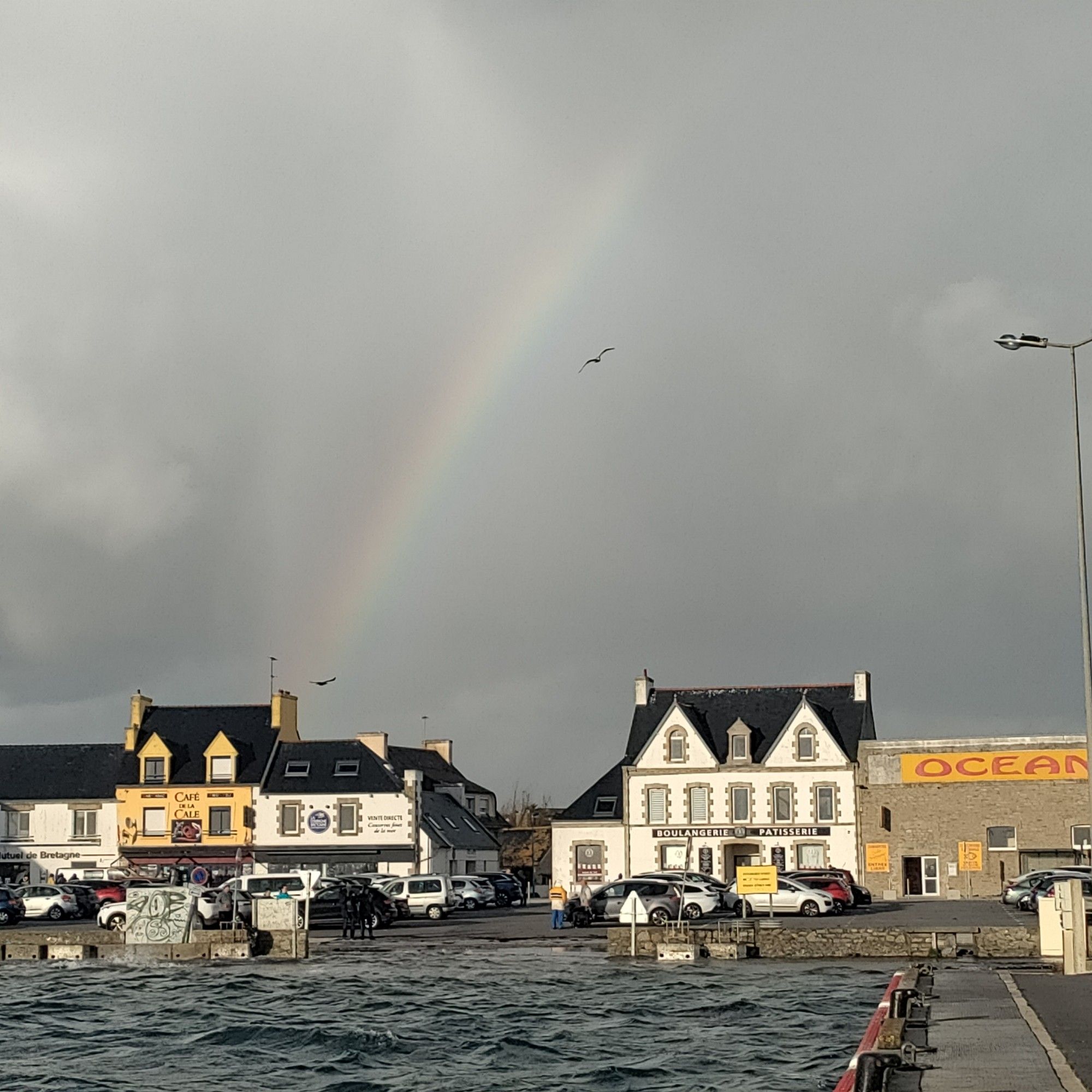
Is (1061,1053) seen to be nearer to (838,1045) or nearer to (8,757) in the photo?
(838,1045)

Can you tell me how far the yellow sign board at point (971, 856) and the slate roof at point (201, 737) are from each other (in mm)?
38780

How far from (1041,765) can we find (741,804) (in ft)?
51.8

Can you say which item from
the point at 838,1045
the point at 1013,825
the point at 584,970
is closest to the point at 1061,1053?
the point at 838,1045

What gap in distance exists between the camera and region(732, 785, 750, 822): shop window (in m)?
86.3

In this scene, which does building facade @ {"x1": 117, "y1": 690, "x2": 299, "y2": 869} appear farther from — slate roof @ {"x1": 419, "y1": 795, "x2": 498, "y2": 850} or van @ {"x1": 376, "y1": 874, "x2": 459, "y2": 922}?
van @ {"x1": 376, "y1": 874, "x2": 459, "y2": 922}

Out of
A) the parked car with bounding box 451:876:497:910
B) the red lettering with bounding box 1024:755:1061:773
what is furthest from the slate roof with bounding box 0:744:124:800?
the red lettering with bounding box 1024:755:1061:773

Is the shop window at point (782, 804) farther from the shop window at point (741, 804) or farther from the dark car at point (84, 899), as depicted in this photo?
the dark car at point (84, 899)

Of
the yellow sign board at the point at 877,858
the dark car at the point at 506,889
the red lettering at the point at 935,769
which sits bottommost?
the dark car at the point at 506,889

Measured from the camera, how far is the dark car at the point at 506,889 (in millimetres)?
82125

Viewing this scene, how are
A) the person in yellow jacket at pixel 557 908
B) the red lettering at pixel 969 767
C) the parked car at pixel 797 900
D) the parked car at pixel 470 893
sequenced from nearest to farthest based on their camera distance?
the person in yellow jacket at pixel 557 908 < the parked car at pixel 797 900 < the parked car at pixel 470 893 < the red lettering at pixel 969 767

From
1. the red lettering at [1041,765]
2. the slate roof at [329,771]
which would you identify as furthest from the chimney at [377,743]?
the red lettering at [1041,765]

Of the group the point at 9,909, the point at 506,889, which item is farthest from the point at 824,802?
the point at 9,909

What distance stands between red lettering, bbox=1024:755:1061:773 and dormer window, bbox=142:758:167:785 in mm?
47749

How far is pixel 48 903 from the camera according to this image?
230 feet
